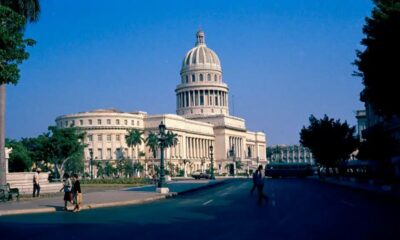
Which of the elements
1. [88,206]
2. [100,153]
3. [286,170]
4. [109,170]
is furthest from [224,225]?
[100,153]

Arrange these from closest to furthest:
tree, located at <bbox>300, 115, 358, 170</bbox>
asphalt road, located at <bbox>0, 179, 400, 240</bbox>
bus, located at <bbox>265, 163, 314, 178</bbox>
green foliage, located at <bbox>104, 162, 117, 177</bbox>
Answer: asphalt road, located at <bbox>0, 179, 400, 240</bbox> → tree, located at <bbox>300, 115, 358, 170</bbox> → bus, located at <bbox>265, 163, 314, 178</bbox> → green foliage, located at <bbox>104, 162, 117, 177</bbox>

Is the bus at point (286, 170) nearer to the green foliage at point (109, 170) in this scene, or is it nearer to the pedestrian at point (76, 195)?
the green foliage at point (109, 170)

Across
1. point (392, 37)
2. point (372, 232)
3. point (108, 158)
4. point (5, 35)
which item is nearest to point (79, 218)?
point (5, 35)

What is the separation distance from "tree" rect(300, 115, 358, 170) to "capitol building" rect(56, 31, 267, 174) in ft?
228

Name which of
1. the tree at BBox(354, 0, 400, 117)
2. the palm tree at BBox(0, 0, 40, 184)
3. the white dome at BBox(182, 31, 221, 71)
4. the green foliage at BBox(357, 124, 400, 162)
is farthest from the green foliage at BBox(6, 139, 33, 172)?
the white dome at BBox(182, 31, 221, 71)

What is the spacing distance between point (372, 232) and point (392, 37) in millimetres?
13279

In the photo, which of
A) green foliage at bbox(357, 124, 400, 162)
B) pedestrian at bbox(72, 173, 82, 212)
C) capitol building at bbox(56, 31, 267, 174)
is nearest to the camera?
pedestrian at bbox(72, 173, 82, 212)

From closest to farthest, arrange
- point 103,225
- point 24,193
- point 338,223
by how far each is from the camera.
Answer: point 338,223 → point 103,225 → point 24,193

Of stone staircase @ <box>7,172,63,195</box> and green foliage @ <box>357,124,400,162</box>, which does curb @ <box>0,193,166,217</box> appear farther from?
green foliage @ <box>357,124,400,162</box>

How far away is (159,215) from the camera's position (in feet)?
70.2

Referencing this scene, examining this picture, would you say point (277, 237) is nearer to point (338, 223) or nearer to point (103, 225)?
point (338, 223)

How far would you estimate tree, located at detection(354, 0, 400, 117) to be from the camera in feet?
83.4

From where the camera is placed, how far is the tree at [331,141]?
7469 centimetres

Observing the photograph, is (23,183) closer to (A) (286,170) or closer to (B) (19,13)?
(B) (19,13)
